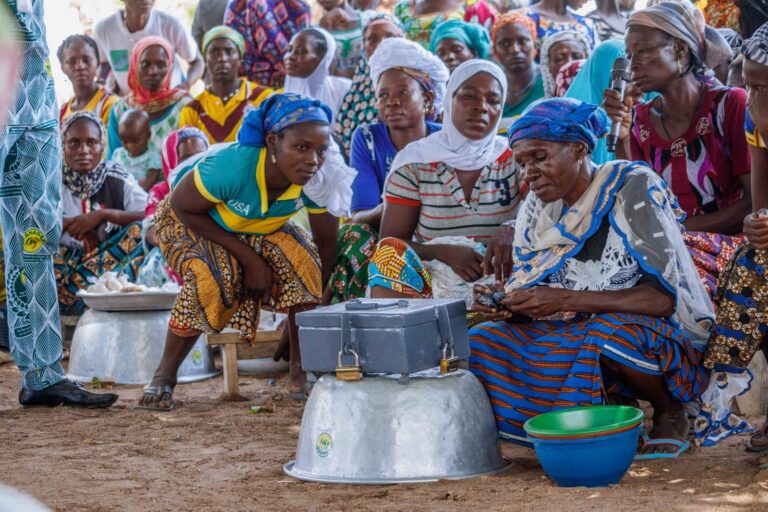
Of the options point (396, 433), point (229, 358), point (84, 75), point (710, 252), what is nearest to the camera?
point (396, 433)

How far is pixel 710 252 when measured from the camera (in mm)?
3932

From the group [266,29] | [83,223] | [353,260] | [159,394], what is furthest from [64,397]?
[266,29]

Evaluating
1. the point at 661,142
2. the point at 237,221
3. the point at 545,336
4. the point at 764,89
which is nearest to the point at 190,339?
the point at 237,221

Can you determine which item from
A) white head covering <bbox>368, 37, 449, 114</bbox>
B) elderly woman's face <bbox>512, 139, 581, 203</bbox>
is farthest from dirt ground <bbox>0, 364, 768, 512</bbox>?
white head covering <bbox>368, 37, 449, 114</bbox>

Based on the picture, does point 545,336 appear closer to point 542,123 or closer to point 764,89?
point 542,123

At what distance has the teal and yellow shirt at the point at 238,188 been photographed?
15.5 ft

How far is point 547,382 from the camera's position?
11.4ft

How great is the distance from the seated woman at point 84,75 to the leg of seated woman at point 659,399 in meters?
6.66

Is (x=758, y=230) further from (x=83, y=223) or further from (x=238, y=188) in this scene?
(x=83, y=223)

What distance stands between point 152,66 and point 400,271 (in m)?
5.00

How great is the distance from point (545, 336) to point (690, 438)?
69 centimetres

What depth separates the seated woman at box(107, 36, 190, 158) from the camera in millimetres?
8484

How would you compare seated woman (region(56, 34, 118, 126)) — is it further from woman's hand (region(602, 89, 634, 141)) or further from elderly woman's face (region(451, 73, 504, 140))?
woman's hand (region(602, 89, 634, 141))

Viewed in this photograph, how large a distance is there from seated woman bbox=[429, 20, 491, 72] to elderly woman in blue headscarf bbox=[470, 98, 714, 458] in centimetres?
328
